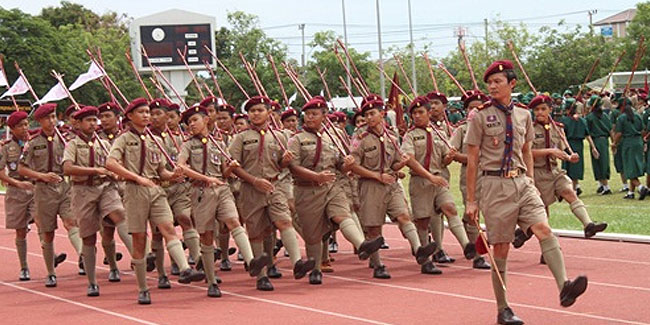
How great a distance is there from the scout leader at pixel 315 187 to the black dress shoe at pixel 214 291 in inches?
46.5

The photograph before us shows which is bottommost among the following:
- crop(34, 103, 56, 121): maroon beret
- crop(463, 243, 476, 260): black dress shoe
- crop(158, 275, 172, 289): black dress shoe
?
crop(158, 275, 172, 289): black dress shoe

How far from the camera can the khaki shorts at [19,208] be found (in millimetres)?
14391

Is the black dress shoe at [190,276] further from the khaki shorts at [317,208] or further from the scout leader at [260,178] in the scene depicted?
the khaki shorts at [317,208]

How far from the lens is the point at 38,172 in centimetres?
1365

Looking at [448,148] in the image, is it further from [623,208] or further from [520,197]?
[623,208]

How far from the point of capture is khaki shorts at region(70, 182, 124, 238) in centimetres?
1266

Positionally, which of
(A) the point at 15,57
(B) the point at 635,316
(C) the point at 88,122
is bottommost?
(B) the point at 635,316

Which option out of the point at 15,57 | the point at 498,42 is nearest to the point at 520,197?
the point at 15,57

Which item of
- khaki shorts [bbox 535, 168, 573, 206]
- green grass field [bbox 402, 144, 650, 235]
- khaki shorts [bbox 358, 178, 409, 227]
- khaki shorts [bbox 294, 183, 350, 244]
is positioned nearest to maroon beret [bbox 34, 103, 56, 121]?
khaki shorts [bbox 294, 183, 350, 244]

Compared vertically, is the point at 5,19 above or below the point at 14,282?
above

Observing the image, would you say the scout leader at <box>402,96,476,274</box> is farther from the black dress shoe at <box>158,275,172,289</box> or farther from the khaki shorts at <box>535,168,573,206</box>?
the black dress shoe at <box>158,275,172,289</box>

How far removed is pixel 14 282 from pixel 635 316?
762 cm

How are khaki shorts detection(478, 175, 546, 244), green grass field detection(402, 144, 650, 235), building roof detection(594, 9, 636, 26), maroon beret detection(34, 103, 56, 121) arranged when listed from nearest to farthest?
khaki shorts detection(478, 175, 546, 244), maroon beret detection(34, 103, 56, 121), green grass field detection(402, 144, 650, 235), building roof detection(594, 9, 636, 26)

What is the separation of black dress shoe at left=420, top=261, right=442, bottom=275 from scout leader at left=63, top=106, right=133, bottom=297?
3.24 meters
